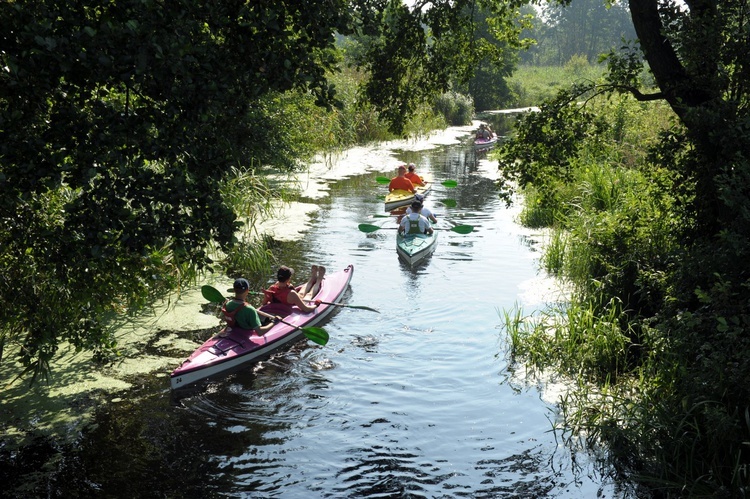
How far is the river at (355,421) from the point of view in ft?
16.3

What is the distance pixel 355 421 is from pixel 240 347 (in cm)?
171

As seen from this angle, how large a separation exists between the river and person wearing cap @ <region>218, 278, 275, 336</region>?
1.54ft

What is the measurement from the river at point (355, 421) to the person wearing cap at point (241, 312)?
0.47 meters

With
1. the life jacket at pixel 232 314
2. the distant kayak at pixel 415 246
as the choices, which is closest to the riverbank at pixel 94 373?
the life jacket at pixel 232 314

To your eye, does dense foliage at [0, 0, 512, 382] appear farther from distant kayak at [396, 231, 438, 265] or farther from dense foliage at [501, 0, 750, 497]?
distant kayak at [396, 231, 438, 265]

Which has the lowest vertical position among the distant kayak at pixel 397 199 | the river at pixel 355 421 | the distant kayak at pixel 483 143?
the river at pixel 355 421

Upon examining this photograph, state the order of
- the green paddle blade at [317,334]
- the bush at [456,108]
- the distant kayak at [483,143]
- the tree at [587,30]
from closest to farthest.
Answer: the green paddle blade at [317,334]
the distant kayak at [483,143]
the bush at [456,108]
the tree at [587,30]

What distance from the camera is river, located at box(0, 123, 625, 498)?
4977 millimetres

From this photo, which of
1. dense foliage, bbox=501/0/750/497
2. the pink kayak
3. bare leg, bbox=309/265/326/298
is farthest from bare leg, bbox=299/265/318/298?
dense foliage, bbox=501/0/750/497

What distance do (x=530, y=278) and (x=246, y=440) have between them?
5796 millimetres

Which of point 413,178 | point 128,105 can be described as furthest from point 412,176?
point 128,105

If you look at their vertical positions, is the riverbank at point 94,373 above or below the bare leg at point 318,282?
below

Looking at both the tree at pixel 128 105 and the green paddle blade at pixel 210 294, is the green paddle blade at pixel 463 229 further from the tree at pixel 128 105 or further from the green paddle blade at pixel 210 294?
the tree at pixel 128 105

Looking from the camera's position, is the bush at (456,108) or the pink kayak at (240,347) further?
the bush at (456,108)
